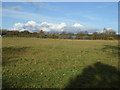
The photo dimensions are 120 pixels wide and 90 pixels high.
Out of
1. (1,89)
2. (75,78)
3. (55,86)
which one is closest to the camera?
(1,89)

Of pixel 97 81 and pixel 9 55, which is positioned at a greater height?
pixel 9 55

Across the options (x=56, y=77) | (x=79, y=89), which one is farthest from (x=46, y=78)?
(x=79, y=89)

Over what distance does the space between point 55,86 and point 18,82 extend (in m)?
1.47

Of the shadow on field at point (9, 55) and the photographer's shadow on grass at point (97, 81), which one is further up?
the shadow on field at point (9, 55)

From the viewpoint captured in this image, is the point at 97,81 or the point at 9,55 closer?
the point at 97,81

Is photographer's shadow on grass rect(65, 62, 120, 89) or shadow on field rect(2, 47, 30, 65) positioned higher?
shadow on field rect(2, 47, 30, 65)

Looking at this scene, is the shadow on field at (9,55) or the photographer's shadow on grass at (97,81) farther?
the shadow on field at (9,55)

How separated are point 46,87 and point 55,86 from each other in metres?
0.34

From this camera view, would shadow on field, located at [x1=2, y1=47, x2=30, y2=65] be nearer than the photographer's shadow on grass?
No

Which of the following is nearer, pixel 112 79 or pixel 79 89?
pixel 79 89

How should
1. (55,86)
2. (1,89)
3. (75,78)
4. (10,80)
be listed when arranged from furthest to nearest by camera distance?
1. (75,78)
2. (10,80)
3. (55,86)
4. (1,89)

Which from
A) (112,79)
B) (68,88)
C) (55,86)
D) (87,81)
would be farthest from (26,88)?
(112,79)

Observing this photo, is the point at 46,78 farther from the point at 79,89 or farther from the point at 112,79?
the point at 112,79

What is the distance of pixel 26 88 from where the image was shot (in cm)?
503
